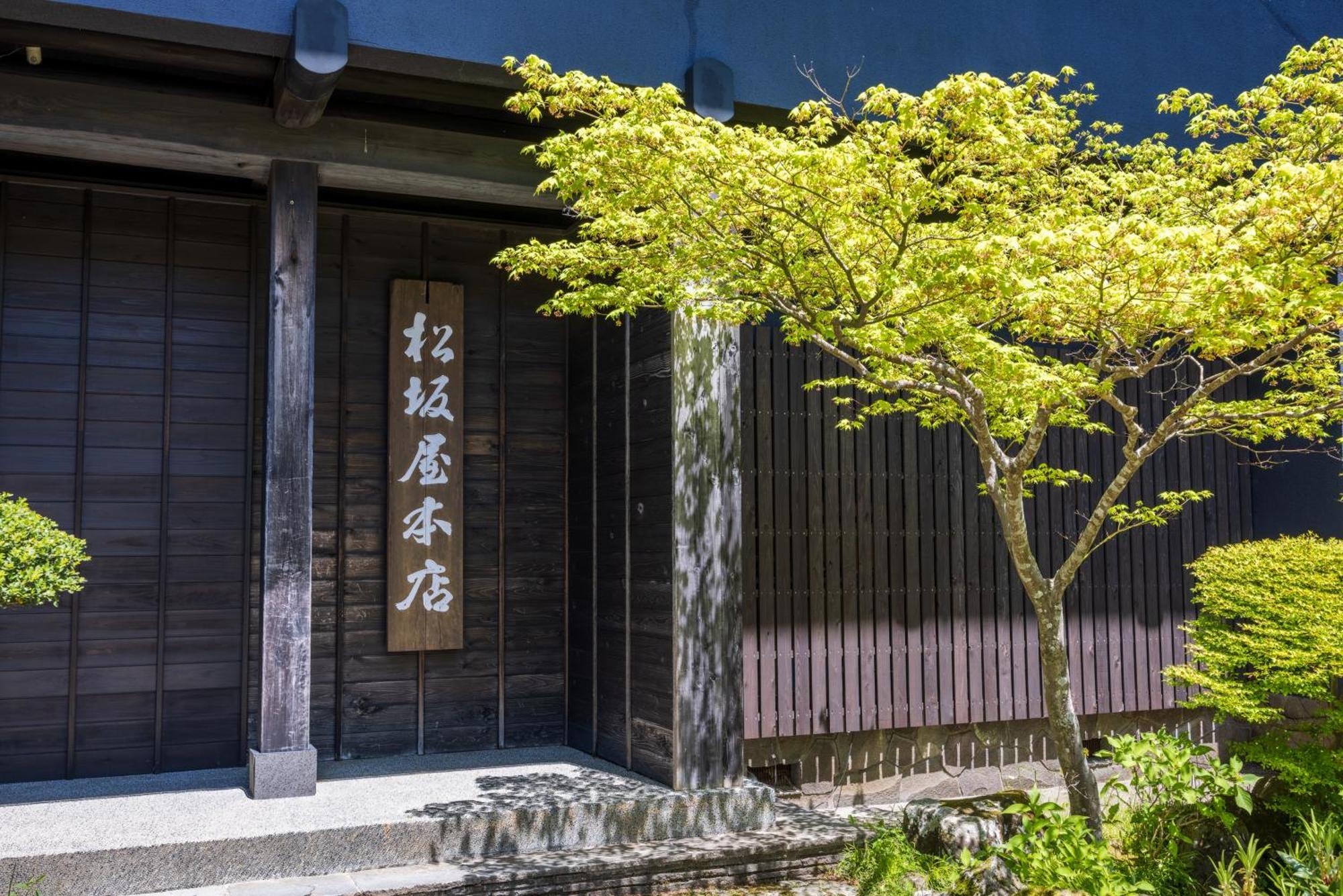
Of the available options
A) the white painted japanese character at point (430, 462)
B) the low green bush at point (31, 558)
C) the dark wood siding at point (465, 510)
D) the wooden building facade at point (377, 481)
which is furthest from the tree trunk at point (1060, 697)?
the low green bush at point (31, 558)

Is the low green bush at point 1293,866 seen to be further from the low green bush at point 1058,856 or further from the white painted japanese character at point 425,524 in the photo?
the white painted japanese character at point 425,524

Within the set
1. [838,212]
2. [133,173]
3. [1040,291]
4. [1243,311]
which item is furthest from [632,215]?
[133,173]

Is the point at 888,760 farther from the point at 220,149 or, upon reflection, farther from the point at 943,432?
the point at 220,149

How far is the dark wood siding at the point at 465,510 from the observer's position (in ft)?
23.9

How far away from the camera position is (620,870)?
5.67 m

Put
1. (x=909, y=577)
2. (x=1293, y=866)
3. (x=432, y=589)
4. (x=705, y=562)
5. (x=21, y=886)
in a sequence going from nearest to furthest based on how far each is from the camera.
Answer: (x=21, y=886), (x=1293, y=866), (x=705, y=562), (x=432, y=589), (x=909, y=577)

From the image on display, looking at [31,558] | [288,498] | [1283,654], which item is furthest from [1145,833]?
[31,558]

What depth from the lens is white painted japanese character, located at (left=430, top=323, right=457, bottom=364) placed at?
757cm

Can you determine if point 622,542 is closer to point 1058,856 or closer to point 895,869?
point 895,869

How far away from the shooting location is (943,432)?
8.12m

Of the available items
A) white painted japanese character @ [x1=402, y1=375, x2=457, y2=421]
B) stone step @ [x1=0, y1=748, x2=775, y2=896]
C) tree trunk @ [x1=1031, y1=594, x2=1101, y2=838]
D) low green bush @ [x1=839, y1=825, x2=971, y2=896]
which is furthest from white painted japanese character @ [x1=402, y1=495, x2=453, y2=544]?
tree trunk @ [x1=1031, y1=594, x2=1101, y2=838]

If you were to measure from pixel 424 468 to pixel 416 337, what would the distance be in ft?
2.90

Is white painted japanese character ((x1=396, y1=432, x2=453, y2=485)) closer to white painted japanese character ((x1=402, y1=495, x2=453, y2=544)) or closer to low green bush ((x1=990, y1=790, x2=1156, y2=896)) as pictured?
white painted japanese character ((x1=402, y1=495, x2=453, y2=544))

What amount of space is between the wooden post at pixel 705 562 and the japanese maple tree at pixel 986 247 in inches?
35.8
